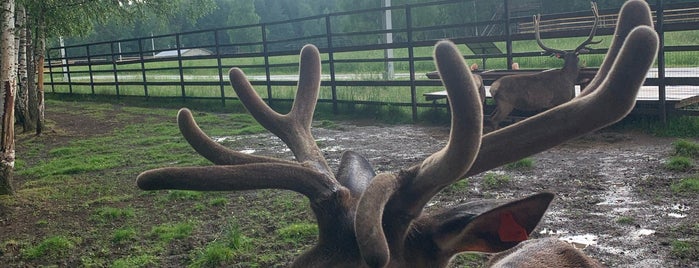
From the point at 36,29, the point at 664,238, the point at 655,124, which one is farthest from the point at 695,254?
the point at 36,29

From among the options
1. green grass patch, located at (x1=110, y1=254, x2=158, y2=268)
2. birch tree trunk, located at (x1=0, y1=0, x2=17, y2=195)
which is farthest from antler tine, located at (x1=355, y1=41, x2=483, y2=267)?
birch tree trunk, located at (x1=0, y1=0, x2=17, y2=195)

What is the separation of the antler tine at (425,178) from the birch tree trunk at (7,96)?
6089 millimetres

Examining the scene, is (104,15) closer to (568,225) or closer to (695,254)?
(568,225)

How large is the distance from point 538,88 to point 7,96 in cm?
Result: 619

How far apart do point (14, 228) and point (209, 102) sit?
32.5ft

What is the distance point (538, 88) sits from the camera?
30.0ft

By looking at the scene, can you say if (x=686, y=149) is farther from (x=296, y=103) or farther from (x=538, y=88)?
(x=296, y=103)

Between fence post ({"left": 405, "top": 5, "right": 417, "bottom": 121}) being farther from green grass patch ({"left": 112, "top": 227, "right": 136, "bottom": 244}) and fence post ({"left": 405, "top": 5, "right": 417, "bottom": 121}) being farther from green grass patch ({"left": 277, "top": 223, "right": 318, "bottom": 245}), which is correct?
green grass patch ({"left": 112, "top": 227, "right": 136, "bottom": 244})

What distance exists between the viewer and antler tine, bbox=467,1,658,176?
176 cm

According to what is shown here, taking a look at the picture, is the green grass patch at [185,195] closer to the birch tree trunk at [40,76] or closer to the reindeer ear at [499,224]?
the reindeer ear at [499,224]

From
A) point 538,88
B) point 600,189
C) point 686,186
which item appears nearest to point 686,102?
point 538,88

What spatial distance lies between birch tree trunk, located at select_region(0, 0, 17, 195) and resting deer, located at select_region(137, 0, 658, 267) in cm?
568

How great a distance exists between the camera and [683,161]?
22.2 ft

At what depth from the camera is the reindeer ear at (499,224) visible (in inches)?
80.0
